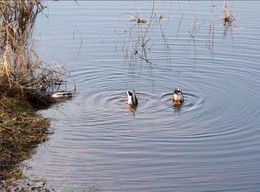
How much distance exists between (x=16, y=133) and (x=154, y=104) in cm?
349

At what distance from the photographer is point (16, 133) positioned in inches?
433

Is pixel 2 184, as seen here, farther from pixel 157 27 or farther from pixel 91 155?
pixel 157 27

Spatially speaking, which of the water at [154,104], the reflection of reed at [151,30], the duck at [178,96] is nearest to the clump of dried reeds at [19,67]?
the water at [154,104]

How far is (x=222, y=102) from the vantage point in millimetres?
13383

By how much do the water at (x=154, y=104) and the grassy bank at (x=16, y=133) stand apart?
248 mm

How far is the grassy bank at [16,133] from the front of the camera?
9.95 metres

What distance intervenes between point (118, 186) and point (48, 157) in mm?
1689

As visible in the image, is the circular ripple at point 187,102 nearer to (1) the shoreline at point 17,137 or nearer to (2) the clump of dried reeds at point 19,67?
(2) the clump of dried reeds at point 19,67

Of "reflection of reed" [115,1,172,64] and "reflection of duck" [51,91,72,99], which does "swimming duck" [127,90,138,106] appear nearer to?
"reflection of duck" [51,91,72,99]

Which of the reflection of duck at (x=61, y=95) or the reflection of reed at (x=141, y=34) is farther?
the reflection of reed at (x=141, y=34)

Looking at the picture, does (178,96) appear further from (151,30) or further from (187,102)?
(151,30)

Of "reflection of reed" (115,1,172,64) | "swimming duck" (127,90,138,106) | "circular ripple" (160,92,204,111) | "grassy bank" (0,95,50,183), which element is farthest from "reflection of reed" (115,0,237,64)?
"grassy bank" (0,95,50,183)

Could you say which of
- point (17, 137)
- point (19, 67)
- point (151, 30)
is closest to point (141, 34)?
point (151, 30)

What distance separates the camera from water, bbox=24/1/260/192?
32.2ft
